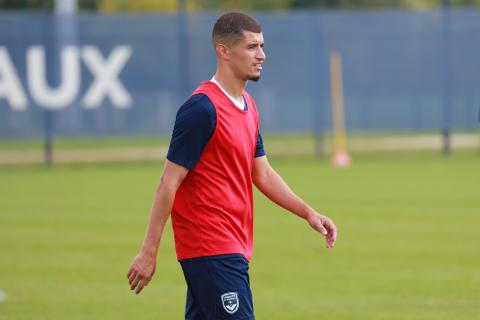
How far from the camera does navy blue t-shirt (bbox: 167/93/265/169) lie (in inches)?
231

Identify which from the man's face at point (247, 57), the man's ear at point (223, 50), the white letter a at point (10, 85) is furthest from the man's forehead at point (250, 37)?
the white letter a at point (10, 85)

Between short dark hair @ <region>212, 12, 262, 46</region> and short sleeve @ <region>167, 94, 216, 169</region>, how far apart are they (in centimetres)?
40

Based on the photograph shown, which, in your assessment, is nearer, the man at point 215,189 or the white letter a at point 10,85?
the man at point 215,189

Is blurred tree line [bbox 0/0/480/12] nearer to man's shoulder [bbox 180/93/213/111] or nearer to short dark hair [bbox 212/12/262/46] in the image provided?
short dark hair [bbox 212/12/262/46]

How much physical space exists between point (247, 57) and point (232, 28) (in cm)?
17

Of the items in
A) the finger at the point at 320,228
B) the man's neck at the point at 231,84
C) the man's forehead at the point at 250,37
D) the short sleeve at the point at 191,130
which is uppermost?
the man's forehead at the point at 250,37

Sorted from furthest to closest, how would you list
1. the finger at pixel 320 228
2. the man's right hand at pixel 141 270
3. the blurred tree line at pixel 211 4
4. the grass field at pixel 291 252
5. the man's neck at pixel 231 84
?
the blurred tree line at pixel 211 4, the grass field at pixel 291 252, the finger at pixel 320 228, the man's neck at pixel 231 84, the man's right hand at pixel 141 270

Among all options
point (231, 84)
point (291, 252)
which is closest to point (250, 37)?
point (231, 84)

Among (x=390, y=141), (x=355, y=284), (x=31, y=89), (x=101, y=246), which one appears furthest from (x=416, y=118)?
(x=355, y=284)

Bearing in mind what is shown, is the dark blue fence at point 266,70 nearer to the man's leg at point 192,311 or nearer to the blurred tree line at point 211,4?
the blurred tree line at point 211,4

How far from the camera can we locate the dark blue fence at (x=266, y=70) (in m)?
26.2

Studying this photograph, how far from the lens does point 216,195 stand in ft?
19.9

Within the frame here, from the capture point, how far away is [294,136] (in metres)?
27.6

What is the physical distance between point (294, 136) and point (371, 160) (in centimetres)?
200
